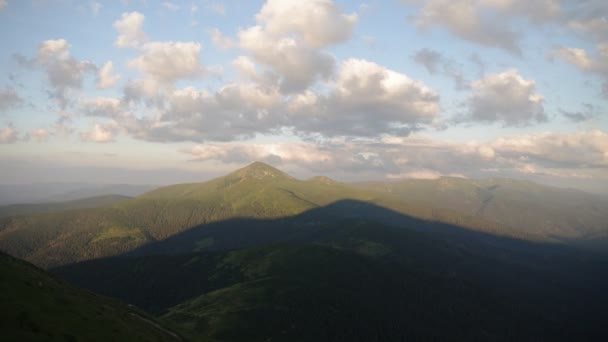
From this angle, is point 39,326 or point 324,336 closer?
point 39,326

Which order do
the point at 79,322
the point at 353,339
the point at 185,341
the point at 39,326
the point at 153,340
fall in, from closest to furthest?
the point at 39,326
the point at 79,322
the point at 153,340
the point at 185,341
the point at 353,339

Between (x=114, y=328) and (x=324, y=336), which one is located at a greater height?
(x=114, y=328)

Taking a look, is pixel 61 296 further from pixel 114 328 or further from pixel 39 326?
pixel 39 326

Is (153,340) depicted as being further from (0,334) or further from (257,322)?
(257,322)

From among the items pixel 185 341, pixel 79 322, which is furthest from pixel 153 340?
pixel 185 341

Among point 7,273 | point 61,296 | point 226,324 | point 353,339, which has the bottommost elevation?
point 353,339

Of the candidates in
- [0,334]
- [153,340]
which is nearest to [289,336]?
[153,340]

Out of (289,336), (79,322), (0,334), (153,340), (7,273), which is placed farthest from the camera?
(289,336)
